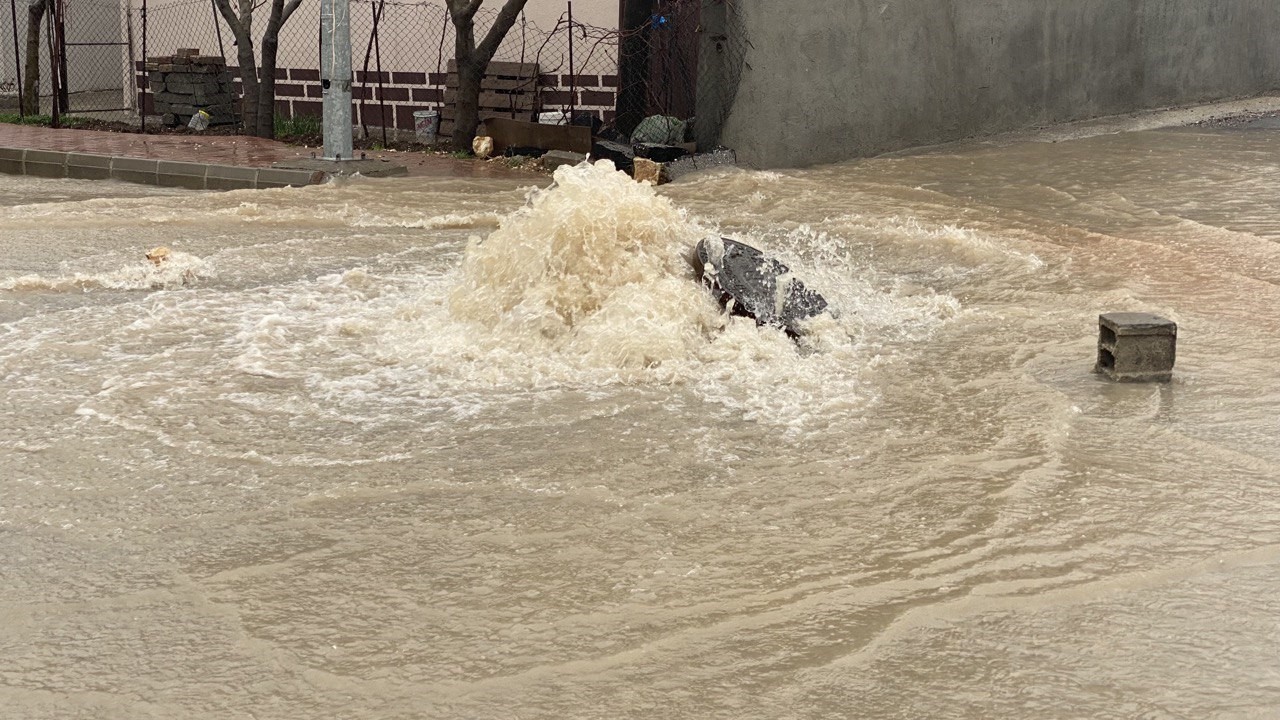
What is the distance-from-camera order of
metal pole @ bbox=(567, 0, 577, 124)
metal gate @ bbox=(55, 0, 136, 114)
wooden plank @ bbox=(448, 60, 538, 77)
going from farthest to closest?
metal gate @ bbox=(55, 0, 136, 114) → wooden plank @ bbox=(448, 60, 538, 77) → metal pole @ bbox=(567, 0, 577, 124)

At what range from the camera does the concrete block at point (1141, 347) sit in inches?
225

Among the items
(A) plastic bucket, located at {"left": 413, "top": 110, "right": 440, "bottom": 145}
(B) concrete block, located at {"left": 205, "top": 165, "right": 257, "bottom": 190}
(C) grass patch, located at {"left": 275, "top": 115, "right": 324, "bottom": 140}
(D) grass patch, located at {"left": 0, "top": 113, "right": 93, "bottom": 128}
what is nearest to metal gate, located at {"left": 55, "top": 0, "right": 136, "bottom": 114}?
(D) grass patch, located at {"left": 0, "top": 113, "right": 93, "bottom": 128}

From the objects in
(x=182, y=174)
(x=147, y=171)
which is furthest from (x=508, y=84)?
(x=147, y=171)

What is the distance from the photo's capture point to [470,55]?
14.3 meters

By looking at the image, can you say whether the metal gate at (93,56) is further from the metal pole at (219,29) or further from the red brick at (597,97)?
the red brick at (597,97)

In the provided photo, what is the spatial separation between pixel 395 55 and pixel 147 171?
457 centimetres

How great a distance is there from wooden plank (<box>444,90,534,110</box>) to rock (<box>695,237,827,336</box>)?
28.2 feet

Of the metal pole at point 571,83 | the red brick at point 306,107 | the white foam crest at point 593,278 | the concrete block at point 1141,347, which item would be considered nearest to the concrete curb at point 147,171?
the metal pole at point 571,83

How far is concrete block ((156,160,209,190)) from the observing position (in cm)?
1270

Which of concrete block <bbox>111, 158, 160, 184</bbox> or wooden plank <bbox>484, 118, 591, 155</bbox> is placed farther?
wooden plank <bbox>484, 118, 591, 155</bbox>

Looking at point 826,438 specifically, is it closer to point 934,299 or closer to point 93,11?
point 934,299

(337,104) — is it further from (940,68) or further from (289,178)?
(940,68)

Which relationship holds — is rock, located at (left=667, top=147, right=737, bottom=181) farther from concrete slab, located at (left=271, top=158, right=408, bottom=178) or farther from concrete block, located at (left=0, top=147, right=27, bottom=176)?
concrete block, located at (left=0, top=147, right=27, bottom=176)

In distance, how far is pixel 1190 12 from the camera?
16391 millimetres
